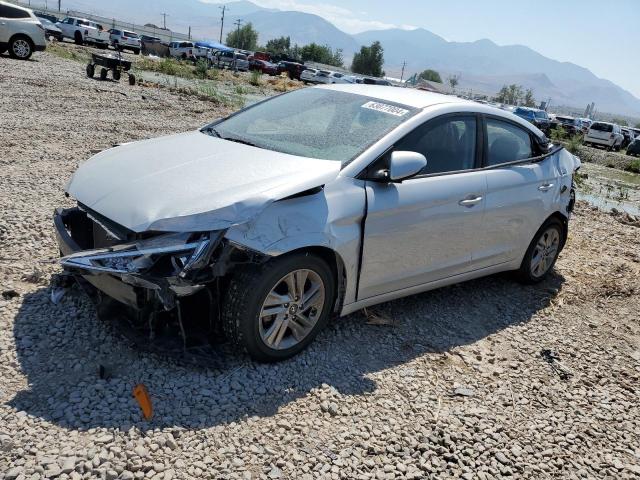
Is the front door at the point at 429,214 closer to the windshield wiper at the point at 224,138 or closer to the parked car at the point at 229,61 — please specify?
the windshield wiper at the point at 224,138

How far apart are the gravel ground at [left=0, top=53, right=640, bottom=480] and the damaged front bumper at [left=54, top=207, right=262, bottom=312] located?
0.50m

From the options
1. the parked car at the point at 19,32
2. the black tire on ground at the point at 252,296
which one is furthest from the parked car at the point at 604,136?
the black tire on ground at the point at 252,296

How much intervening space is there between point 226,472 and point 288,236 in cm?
130

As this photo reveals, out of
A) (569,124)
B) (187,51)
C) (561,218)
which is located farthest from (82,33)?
(561,218)

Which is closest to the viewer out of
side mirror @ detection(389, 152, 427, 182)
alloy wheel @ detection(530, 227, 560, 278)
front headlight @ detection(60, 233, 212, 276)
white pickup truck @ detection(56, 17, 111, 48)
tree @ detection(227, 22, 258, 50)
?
front headlight @ detection(60, 233, 212, 276)

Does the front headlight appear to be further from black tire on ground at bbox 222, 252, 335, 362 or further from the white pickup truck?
the white pickup truck

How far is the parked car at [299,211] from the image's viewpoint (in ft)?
10.6

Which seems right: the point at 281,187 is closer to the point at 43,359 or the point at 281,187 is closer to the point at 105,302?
Result: the point at 105,302

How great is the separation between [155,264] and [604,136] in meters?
36.7

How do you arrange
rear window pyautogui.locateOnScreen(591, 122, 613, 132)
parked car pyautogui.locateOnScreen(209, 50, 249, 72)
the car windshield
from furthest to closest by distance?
parked car pyautogui.locateOnScreen(209, 50, 249, 72) < rear window pyautogui.locateOnScreen(591, 122, 613, 132) < the car windshield

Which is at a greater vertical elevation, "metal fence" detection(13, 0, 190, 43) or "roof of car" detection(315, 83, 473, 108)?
"metal fence" detection(13, 0, 190, 43)

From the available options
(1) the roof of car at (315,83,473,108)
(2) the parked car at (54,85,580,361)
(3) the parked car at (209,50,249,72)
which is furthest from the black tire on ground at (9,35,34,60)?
(3) the parked car at (209,50,249,72)

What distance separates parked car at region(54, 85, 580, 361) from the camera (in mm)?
3219

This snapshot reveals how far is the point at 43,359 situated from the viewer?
3.40 metres
